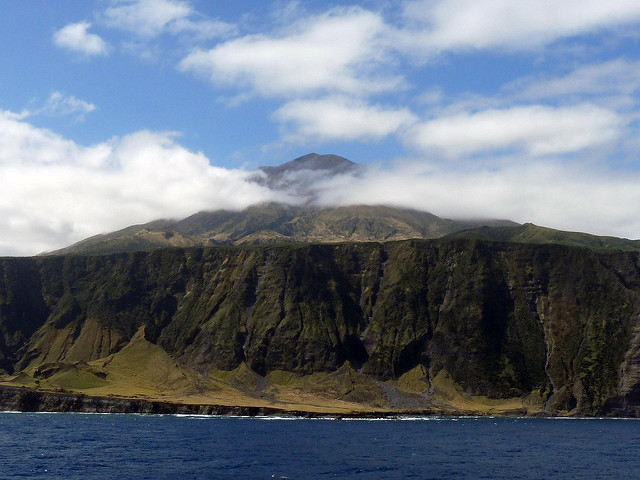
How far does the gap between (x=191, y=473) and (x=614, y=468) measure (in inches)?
2721

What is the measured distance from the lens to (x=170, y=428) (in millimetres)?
169625

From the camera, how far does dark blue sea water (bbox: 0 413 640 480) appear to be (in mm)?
102750

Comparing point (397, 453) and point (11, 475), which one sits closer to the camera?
point (11, 475)

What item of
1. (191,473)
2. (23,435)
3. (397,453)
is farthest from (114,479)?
(23,435)

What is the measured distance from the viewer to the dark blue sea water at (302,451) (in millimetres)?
102750

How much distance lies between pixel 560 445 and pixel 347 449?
4897cm

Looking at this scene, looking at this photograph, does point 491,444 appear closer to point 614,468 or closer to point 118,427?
point 614,468

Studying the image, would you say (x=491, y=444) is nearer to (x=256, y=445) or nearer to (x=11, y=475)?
(x=256, y=445)

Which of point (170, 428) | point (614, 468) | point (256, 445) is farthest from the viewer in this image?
point (170, 428)

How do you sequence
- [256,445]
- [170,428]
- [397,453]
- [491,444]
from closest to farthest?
[397,453], [256,445], [491,444], [170,428]

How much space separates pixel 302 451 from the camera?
125 m

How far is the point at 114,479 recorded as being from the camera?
9450 centimetres

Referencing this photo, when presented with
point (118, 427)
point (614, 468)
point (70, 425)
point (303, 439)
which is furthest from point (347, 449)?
point (70, 425)

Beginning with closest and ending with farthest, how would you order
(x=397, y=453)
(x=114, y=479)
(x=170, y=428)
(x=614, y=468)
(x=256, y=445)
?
1. (x=114, y=479)
2. (x=614, y=468)
3. (x=397, y=453)
4. (x=256, y=445)
5. (x=170, y=428)
